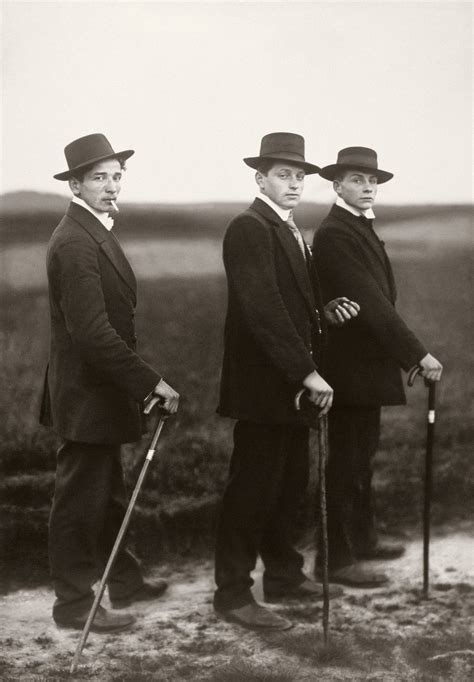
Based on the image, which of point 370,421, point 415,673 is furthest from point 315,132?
Result: point 415,673

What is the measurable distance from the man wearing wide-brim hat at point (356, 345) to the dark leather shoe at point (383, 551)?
2.7 inches

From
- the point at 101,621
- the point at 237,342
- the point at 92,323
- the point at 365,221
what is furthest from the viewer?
the point at 365,221

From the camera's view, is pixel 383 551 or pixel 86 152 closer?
pixel 86 152

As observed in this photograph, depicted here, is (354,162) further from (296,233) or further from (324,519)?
(324,519)

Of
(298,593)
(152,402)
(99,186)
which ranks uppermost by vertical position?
(99,186)

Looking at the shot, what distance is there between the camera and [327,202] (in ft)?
12.2

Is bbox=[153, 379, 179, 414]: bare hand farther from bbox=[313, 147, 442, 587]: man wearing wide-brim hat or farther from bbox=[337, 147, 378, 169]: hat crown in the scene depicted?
bbox=[337, 147, 378, 169]: hat crown

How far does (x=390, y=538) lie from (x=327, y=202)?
150 centimetres

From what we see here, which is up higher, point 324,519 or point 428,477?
point 428,477

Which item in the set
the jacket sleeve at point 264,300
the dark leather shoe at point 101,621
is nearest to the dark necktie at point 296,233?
the jacket sleeve at point 264,300

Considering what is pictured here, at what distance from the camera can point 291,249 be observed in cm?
339

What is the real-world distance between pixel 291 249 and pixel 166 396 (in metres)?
0.76

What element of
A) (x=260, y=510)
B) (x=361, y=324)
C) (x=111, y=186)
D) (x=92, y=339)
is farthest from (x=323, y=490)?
(x=111, y=186)

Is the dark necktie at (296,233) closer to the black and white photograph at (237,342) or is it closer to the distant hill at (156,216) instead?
the black and white photograph at (237,342)
